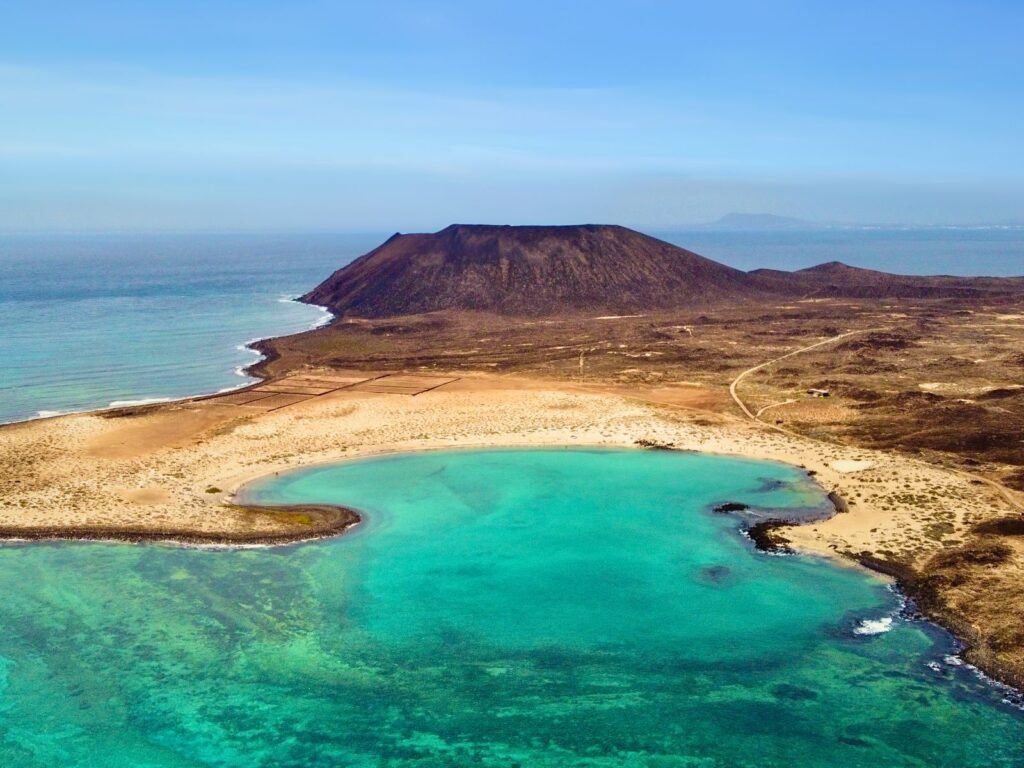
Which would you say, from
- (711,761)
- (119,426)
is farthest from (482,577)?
(119,426)

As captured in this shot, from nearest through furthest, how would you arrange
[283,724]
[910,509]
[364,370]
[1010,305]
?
[283,724]
[910,509]
[364,370]
[1010,305]

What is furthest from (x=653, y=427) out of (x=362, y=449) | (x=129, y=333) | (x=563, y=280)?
(x=129, y=333)

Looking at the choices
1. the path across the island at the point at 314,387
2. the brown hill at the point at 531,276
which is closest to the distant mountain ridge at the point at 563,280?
the brown hill at the point at 531,276

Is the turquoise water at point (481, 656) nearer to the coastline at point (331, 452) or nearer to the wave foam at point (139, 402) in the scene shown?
the coastline at point (331, 452)

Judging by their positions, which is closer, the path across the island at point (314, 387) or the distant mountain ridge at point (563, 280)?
the path across the island at point (314, 387)

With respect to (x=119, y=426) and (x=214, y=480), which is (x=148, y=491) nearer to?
(x=214, y=480)

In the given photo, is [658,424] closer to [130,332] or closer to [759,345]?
[759,345]
